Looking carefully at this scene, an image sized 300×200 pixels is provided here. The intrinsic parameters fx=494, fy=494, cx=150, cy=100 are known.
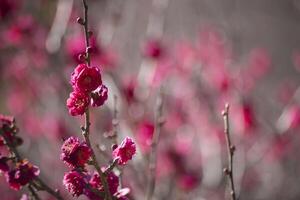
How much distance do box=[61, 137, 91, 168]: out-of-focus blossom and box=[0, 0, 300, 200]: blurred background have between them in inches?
31.6

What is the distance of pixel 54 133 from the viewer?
4.65 meters

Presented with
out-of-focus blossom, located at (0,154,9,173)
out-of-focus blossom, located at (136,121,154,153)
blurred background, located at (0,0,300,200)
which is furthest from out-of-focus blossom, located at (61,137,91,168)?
out-of-focus blossom, located at (136,121,154,153)

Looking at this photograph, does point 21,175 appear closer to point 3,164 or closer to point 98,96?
point 3,164

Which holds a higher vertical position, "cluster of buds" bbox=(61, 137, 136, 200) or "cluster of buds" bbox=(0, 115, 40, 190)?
"cluster of buds" bbox=(0, 115, 40, 190)

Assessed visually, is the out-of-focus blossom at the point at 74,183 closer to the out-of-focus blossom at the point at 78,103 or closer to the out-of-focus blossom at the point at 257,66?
the out-of-focus blossom at the point at 78,103

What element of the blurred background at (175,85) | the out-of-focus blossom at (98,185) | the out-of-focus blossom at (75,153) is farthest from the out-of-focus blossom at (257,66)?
the out-of-focus blossom at (75,153)

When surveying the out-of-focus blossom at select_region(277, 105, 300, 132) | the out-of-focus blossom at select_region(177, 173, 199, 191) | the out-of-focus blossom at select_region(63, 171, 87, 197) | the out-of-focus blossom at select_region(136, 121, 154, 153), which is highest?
the out-of-focus blossom at select_region(277, 105, 300, 132)

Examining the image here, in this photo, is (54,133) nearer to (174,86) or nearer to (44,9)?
(174,86)

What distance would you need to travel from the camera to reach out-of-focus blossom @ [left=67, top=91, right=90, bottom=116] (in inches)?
50.1

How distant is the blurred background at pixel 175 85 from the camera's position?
3584 mm

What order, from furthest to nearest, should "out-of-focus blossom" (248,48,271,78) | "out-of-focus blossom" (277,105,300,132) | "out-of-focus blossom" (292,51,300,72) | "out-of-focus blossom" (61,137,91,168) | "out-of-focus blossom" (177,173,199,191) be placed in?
"out-of-focus blossom" (292,51,300,72) → "out-of-focus blossom" (248,48,271,78) → "out-of-focus blossom" (277,105,300,132) → "out-of-focus blossom" (177,173,199,191) → "out-of-focus blossom" (61,137,91,168)

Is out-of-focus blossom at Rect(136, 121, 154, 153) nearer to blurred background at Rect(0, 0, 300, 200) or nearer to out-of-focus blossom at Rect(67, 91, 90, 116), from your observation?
blurred background at Rect(0, 0, 300, 200)

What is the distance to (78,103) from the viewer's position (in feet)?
4.19

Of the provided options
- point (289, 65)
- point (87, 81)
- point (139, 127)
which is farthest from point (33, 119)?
point (87, 81)
